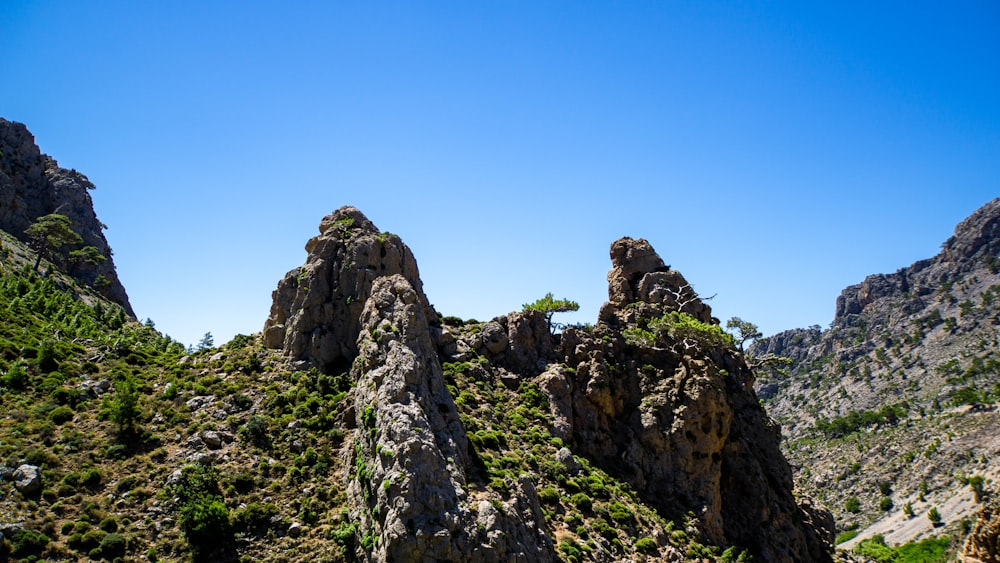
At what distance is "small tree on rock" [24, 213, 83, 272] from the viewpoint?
112875 millimetres

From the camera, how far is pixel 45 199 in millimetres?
136375

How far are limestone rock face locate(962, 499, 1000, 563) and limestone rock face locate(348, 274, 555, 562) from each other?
31.1m

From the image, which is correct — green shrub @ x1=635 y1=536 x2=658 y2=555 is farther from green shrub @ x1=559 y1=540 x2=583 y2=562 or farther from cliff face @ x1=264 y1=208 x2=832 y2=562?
green shrub @ x1=559 y1=540 x2=583 y2=562

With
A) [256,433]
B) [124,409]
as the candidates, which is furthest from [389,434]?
[124,409]

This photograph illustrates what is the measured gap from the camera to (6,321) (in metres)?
65.7

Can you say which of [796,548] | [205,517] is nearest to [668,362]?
[796,548]

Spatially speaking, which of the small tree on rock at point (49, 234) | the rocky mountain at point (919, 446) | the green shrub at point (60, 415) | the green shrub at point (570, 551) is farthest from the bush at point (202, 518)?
the rocky mountain at point (919, 446)

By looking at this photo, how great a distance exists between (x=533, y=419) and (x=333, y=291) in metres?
25.2

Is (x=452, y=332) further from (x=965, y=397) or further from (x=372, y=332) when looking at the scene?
(x=965, y=397)

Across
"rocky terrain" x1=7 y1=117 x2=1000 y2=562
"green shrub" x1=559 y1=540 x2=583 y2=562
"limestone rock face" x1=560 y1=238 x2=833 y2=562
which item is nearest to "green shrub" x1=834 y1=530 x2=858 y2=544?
"limestone rock face" x1=560 y1=238 x2=833 y2=562

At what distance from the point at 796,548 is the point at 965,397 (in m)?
133

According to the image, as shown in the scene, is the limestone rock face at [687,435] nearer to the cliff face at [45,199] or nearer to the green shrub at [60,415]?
the green shrub at [60,415]

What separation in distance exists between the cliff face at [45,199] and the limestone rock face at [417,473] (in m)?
105

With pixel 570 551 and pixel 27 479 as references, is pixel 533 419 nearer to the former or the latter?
pixel 570 551
